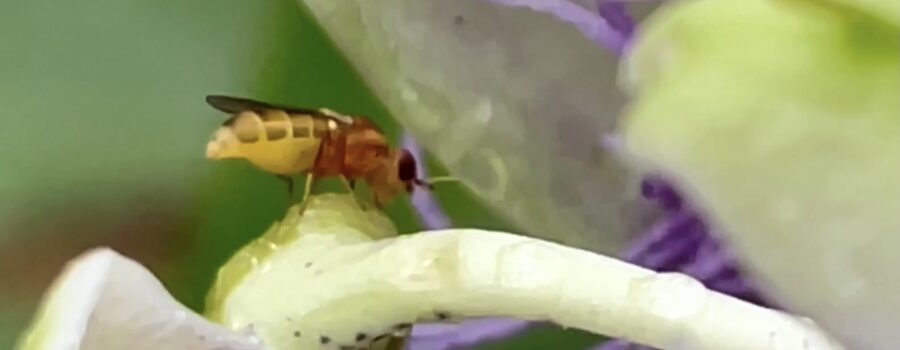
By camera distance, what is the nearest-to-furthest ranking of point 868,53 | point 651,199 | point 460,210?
point 868,53
point 651,199
point 460,210

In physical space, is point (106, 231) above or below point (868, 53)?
below

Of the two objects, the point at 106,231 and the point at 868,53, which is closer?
the point at 868,53

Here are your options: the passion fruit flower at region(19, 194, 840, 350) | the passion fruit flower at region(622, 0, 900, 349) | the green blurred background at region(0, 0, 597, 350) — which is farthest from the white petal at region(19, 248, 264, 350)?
the green blurred background at region(0, 0, 597, 350)

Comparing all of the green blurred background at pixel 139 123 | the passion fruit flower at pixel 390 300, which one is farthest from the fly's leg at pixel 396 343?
the green blurred background at pixel 139 123

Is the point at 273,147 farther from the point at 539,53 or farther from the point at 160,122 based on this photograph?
the point at 160,122

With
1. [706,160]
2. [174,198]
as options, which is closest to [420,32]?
[706,160]

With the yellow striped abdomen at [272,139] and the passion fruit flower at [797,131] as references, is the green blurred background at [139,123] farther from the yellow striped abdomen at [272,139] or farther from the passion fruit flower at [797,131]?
the passion fruit flower at [797,131]

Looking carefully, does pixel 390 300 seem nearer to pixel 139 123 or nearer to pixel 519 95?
pixel 519 95
